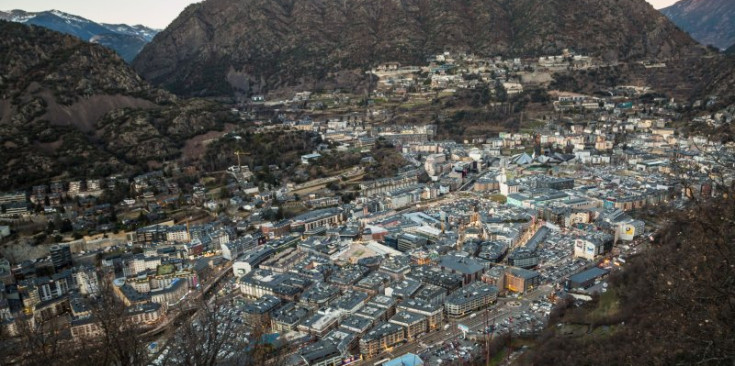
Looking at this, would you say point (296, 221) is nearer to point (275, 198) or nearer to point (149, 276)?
point (275, 198)

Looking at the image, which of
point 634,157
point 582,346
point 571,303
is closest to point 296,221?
point 571,303

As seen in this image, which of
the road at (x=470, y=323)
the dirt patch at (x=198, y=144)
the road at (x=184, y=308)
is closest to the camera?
the road at (x=470, y=323)

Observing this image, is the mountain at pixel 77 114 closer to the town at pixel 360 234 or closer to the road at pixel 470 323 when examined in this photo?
the town at pixel 360 234

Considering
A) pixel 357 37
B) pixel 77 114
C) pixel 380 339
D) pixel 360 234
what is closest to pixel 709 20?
pixel 357 37

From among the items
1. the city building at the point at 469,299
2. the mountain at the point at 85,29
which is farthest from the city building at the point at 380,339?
the mountain at the point at 85,29

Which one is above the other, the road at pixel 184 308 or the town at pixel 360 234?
the town at pixel 360 234

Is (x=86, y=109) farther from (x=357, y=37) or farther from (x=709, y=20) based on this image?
(x=709, y=20)

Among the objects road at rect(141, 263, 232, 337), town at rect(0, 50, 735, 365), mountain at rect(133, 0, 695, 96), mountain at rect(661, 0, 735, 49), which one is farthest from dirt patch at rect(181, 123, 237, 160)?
mountain at rect(661, 0, 735, 49)
